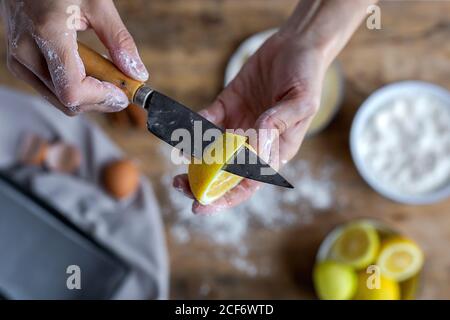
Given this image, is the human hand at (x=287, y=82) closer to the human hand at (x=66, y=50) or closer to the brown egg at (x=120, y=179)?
the human hand at (x=66, y=50)

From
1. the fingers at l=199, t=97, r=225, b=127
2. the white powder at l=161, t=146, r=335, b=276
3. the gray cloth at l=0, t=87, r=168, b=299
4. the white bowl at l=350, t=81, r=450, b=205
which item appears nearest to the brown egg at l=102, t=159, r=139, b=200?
the gray cloth at l=0, t=87, r=168, b=299

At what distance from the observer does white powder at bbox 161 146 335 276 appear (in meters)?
1.33

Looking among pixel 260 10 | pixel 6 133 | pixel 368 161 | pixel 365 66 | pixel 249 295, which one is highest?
pixel 260 10

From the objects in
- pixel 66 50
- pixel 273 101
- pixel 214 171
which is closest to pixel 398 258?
pixel 273 101

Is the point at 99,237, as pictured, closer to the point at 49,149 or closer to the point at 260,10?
the point at 49,149

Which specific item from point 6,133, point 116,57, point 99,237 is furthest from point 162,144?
point 116,57

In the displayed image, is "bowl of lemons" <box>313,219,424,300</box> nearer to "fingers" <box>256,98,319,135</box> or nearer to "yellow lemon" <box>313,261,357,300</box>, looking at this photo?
"yellow lemon" <box>313,261,357,300</box>

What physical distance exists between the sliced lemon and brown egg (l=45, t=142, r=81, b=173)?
2.17 feet

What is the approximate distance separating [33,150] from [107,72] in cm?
56

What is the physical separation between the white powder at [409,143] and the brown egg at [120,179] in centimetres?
55

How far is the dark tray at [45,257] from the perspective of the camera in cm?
126

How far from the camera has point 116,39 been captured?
0.90 meters

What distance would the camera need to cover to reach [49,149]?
52.6 inches

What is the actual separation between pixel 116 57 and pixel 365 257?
0.70 m
